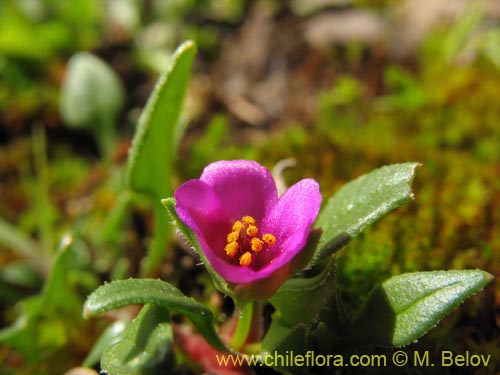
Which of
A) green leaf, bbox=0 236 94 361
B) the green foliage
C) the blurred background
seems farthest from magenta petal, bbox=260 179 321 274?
the green foliage

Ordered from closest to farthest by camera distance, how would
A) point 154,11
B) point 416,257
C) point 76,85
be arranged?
point 416,257, point 76,85, point 154,11

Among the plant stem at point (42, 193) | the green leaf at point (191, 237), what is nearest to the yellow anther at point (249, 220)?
the green leaf at point (191, 237)

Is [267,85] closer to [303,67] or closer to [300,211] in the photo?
[303,67]

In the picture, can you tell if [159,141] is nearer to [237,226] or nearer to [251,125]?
[237,226]

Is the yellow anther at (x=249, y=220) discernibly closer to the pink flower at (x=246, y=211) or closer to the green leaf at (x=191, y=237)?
the pink flower at (x=246, y=211)

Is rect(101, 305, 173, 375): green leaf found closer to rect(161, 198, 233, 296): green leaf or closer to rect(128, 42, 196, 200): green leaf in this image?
rect(161, 198, 233, 296): green leaf

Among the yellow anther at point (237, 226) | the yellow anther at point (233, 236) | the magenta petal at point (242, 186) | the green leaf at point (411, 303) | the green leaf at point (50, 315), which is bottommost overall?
the green leaf at point (50, 315)

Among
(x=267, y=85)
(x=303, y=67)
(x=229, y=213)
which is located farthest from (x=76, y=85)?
(x=229, y=213)
